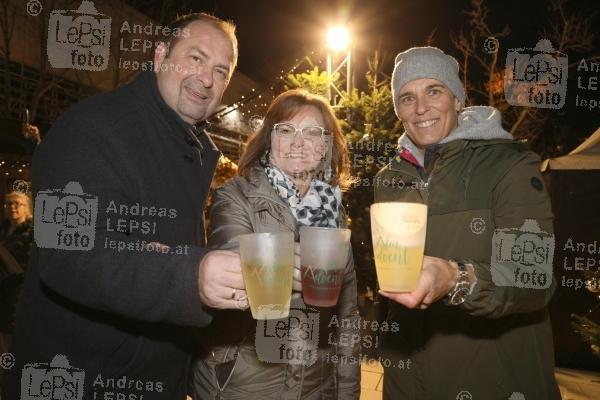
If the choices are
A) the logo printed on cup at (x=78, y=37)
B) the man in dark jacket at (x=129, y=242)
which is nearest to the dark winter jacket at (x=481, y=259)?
the man in dark jacket at (x=129, y=242)

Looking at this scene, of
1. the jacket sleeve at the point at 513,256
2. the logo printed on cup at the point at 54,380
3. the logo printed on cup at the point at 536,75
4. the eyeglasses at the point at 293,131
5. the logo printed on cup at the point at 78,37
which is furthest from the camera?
the logo printed on cup at the point at 536,75

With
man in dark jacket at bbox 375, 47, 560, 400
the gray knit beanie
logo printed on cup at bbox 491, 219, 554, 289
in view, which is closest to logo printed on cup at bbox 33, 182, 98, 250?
man in dark jacket at bbox 375, 47, 560, 400

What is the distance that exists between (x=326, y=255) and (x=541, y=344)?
1500 mm

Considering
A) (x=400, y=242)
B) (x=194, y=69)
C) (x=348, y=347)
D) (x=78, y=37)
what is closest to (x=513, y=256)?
(x=400, y=242)

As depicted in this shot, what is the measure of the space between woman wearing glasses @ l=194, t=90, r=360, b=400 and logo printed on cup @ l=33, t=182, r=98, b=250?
0.56 m

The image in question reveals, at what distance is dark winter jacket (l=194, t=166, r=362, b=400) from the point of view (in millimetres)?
2090

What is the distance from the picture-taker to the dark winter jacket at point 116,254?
1354 mm

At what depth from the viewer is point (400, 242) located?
1.32 m

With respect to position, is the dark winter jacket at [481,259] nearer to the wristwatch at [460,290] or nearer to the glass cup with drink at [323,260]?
the wristwatch at [460,290]

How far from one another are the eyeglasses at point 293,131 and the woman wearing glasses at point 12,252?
2.54 meters

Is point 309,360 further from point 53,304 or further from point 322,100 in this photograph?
point 322,100

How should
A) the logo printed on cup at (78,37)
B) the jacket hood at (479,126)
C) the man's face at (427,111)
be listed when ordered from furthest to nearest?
the logo printed on cup at (78,37) < the man's face at (427,111) < the jacket hood at (479,126)

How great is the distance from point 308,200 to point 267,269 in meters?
1.24

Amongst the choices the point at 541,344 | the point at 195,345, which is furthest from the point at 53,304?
the point at 541,344
